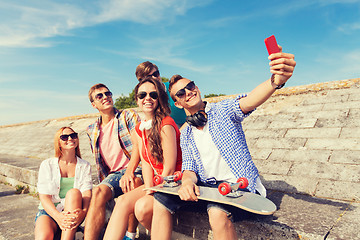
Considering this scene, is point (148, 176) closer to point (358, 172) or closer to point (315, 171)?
point (315, 171)

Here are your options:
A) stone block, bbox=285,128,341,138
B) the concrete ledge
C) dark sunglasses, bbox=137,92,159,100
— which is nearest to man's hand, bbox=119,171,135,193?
the concrete ledge

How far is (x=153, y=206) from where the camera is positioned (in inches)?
85.4

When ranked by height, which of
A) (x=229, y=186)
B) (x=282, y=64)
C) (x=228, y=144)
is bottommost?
(x=229, y=186)

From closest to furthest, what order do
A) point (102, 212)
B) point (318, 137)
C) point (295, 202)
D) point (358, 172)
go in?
point (295, 202)
point (102, 212)
point (358, 172)
point (318, 137)

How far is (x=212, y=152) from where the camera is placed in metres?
2.17

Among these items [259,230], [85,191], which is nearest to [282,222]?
[259,230]

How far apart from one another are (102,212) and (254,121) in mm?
3637

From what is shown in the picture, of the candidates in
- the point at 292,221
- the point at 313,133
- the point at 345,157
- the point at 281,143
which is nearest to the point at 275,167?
the point at 281,143

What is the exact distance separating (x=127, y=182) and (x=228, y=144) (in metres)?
1.25

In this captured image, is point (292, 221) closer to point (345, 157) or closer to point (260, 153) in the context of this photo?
point (345, 157)

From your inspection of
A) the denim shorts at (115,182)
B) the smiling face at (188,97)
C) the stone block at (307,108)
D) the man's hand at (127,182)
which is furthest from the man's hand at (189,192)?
the stone block at (307,108)

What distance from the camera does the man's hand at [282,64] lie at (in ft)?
5.32

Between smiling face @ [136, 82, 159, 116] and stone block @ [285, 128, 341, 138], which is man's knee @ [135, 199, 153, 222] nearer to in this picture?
smiling face @ [136, 82, 159, 116]

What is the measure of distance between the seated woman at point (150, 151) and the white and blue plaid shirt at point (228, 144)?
0.23 m
